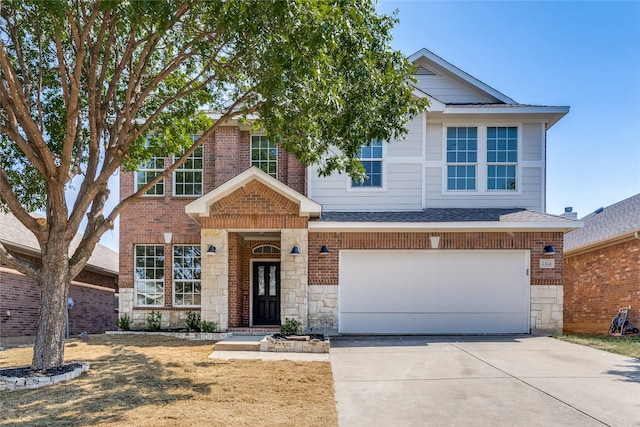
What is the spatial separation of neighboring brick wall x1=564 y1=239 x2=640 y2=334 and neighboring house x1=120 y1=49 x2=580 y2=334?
2.57 metres

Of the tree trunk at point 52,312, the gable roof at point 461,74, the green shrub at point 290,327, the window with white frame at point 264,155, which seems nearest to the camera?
the tree trunk at point 52,312

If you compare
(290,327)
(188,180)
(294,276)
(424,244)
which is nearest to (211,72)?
(188,180)

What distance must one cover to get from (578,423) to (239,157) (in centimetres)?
1073

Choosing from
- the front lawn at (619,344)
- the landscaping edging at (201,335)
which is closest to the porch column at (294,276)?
the landscaping edging at (201,335)

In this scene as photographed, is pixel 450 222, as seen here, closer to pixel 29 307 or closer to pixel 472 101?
pixel 472 101

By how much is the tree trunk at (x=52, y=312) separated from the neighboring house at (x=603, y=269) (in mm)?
13800

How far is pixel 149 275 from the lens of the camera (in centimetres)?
1316

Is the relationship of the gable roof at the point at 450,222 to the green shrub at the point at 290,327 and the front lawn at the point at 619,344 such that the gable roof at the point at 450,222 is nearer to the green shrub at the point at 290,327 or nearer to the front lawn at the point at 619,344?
the green shrub at the point at 290,327

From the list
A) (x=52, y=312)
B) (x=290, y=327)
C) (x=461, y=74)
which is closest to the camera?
(x=52, y=312)

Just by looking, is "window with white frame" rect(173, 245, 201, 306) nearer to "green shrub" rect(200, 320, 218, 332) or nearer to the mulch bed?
"green shrub" rect(200, 320, 218, 332)

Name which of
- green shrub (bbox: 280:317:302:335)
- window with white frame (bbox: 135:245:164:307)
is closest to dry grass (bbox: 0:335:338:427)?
green shrub (bbox: 280:317:302:335)

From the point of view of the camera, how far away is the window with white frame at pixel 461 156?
1323 centimetres

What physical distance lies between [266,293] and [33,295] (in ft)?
24.2

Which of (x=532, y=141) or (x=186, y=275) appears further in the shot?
(x=532, y=141)
